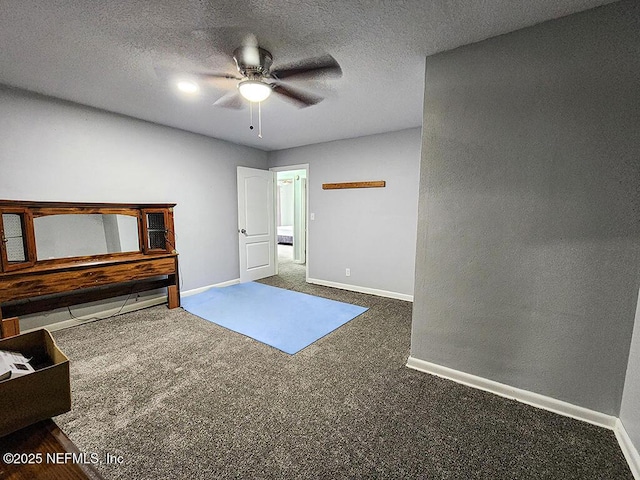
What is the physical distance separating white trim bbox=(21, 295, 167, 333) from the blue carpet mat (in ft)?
1.12

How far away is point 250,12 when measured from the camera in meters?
1.56

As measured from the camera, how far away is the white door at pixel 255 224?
15.6 ft

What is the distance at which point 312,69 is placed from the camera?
5.91 feet

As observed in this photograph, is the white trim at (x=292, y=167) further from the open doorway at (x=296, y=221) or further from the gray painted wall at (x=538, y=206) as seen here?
the gray painted wall at (x=538, y=206)

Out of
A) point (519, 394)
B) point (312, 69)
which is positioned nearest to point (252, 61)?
point (312, 69)

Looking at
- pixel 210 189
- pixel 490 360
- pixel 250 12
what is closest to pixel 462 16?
pixel 250 12

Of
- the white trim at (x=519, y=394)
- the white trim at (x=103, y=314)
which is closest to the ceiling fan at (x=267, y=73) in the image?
the white trim at (x=519, y=394)

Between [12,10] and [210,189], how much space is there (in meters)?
2.82

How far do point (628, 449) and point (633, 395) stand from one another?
0.89 ft

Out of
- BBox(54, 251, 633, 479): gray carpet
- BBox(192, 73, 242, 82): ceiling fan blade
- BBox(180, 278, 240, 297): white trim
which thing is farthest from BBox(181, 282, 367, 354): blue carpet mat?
BBox(192, 73, 242, 82): ceiling fan blade

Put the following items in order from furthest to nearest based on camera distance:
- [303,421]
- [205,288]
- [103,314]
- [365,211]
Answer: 1. [205,288]
2. [365,211]
3. [103,314]
4. [303,421]

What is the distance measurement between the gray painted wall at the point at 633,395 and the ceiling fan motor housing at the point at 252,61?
272cm

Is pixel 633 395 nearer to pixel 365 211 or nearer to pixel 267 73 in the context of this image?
pixel 267 73

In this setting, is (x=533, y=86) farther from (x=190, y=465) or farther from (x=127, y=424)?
(x=127, y=424)
